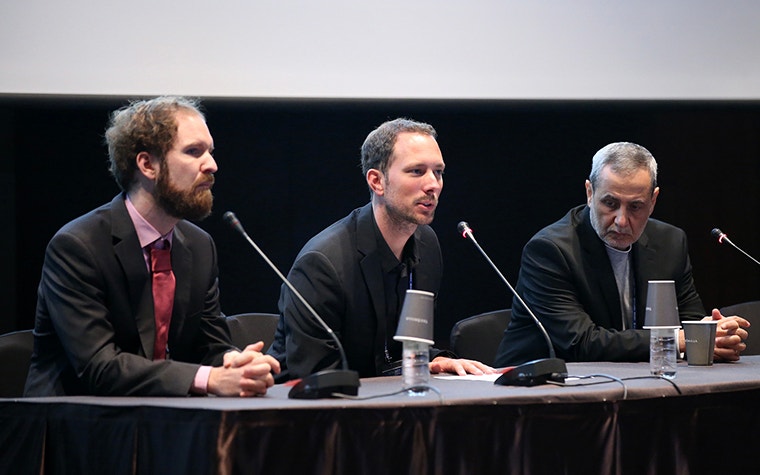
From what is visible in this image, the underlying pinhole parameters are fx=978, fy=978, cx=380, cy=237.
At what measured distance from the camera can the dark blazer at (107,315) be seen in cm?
264

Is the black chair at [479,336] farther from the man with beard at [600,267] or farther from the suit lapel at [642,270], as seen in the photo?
the suit lapel at [642,270]

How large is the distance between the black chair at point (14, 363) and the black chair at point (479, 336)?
161cm

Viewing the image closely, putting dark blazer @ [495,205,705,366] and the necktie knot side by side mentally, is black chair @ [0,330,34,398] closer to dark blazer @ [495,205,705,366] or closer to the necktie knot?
the necktie knot

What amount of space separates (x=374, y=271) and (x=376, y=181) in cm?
38

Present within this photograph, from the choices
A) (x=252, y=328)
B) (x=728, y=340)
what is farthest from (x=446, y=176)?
(x=728, y=340)

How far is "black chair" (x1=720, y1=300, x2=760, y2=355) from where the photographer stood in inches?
169

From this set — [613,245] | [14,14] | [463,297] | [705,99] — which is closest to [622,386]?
[613,245]

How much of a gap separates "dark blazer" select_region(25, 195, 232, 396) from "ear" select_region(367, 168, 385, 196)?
→ 2.45 feet

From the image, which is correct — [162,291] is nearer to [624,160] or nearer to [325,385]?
[325,385]

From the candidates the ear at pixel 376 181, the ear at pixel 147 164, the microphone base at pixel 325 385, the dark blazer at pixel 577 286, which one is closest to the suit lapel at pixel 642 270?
the dark blazer at pixel 577 286

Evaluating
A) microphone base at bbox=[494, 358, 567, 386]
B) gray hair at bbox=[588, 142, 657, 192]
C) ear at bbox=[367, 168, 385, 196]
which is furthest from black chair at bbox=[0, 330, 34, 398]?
gray hair at bbox=[588, 142, 657, 192]

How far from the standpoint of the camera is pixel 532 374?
275 centimetres

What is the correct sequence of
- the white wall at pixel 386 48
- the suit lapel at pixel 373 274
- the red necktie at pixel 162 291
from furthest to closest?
the white wall at pixel 386 48
the suit lapel at pixel 373 274
the red necktie at pixel 162 291

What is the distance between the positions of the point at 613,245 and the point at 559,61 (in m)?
1.17
